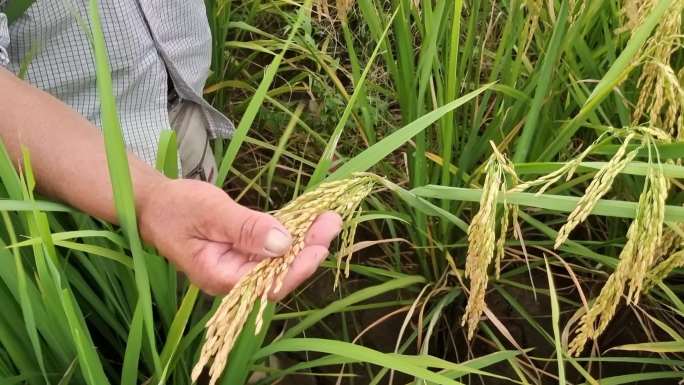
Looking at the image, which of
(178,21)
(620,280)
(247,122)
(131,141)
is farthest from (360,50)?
(620,280)

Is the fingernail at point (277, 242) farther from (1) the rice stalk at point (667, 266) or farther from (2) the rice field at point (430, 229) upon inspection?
(1) the rice stalk at point (667, 266)

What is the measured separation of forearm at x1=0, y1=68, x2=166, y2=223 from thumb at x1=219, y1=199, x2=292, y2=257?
139 millimetres

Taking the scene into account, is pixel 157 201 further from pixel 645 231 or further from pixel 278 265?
pixel 645 231

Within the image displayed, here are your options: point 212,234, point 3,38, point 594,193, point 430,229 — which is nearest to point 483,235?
point 594,193

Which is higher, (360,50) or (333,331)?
(360,50)

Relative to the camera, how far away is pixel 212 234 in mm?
882

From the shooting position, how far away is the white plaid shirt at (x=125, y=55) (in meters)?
1.17

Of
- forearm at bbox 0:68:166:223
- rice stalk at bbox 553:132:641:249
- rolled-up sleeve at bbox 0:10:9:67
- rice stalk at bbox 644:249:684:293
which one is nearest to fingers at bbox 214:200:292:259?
forearm at bbox 0:68:166:223

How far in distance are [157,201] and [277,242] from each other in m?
0.24

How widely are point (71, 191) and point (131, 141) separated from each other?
357mm

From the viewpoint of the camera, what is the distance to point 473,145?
1263mm

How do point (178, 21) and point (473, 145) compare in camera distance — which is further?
point (178, 21)

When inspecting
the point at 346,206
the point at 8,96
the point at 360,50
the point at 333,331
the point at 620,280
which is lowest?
the point at 333,331

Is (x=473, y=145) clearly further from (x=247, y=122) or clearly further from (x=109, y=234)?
(x=109, y=234)
